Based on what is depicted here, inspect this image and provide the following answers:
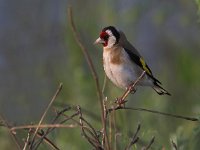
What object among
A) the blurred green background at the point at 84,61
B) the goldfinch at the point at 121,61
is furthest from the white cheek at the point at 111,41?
the blurred green background at the point at 84,61

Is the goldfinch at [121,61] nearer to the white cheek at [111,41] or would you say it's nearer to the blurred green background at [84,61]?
the white cheek at [111,41]

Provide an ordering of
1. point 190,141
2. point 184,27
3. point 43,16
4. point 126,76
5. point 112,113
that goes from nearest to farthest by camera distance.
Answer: point 112,113 → point 190,141 → point 126,76 → point 184,27 → point 43,16

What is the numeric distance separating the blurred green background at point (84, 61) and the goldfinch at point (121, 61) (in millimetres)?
384

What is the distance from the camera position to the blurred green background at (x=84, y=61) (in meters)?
6.93

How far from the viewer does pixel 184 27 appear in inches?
301

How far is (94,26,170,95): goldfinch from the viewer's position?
16.8 ft

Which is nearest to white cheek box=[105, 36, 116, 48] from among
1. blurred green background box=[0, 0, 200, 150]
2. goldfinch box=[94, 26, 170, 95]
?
goldfinch box=[94, 26, 170, 95]

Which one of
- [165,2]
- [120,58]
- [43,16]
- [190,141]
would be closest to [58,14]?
[43,16]

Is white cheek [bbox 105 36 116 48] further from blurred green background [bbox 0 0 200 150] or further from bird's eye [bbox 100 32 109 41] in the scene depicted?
blurred green background [bbox 0 0 200 150]

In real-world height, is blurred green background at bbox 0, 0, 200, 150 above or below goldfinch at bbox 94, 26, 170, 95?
below

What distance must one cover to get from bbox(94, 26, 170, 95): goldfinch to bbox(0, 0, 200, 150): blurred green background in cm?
38

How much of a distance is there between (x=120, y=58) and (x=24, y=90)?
3.57 m

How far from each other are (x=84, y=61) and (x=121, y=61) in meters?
2.09

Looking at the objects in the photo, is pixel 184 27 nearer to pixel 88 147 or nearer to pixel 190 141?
pixel 88 147
